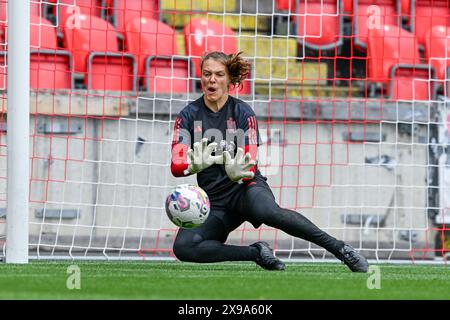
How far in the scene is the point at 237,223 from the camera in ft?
28.6

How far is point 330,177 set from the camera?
11906mm

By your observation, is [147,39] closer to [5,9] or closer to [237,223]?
[5,9]

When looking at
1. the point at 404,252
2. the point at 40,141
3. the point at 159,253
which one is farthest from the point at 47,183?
the point at 404,252

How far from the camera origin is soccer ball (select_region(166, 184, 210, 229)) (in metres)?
8.11

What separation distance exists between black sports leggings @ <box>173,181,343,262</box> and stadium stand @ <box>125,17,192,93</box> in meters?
3.81

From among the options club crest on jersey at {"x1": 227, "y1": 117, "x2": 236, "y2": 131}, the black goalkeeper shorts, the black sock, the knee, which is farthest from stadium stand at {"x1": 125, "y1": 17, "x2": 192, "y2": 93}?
the black sock

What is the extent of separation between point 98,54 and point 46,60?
51cm

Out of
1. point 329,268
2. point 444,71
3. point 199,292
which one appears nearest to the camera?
point 199,292

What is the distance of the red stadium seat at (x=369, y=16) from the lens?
1304cm

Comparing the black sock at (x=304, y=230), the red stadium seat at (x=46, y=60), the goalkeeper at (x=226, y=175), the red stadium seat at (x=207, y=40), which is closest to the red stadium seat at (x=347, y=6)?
the red stadium seat at (x=207, y=40)

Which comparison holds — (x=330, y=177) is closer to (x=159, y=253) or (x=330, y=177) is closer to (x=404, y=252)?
(x=404, y=252)

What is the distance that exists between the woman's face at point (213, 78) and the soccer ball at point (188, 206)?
2.48 feet

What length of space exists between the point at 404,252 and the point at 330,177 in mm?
1014

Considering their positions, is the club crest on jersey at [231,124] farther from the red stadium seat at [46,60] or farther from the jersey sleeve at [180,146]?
the red stadium seat at [46,60]
